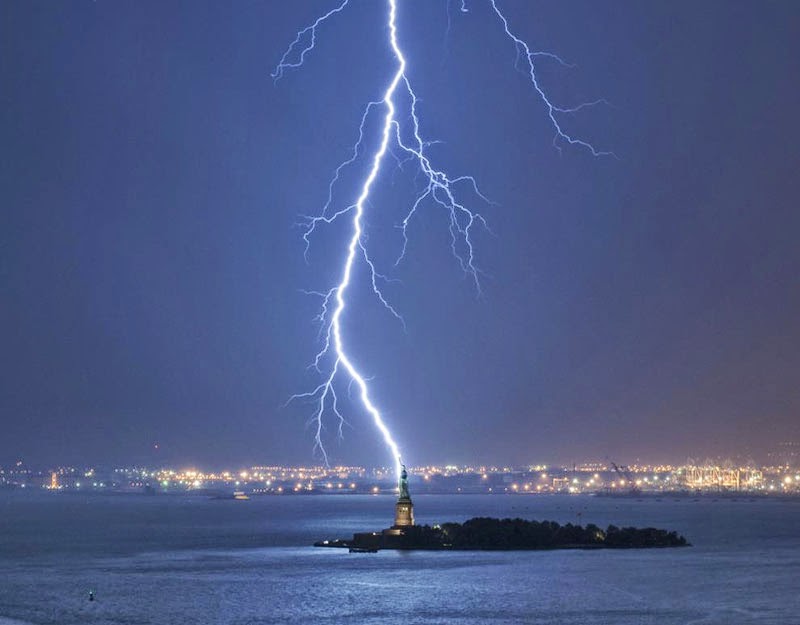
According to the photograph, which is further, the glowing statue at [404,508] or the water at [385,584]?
the glowing statue at [404,508]

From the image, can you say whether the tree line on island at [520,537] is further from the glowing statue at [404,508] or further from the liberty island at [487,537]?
the glowing statue at [404,508]

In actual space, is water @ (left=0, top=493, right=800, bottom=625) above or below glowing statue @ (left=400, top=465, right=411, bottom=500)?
below

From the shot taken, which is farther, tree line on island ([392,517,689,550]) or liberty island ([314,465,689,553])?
tree line on island ([392,517,689,550])

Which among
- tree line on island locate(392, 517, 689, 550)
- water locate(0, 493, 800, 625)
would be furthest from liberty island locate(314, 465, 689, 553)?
water locate(0, 493, 800, 625)

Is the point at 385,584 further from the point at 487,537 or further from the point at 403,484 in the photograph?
the point at 487,537

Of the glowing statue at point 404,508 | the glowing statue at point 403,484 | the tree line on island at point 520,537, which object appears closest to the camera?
the glowing statue at point 403,484

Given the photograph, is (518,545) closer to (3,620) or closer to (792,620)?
(792,620)

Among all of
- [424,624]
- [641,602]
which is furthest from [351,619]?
[641,602]

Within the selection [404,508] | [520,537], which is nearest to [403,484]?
[404,508]

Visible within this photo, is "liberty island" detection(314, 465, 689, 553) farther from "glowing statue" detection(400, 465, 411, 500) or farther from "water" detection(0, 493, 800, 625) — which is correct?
"water" detection(0, 493, 800, 625)

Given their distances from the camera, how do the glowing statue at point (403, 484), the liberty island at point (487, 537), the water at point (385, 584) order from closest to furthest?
1. the water at point (385, 584)
2. the glowing statue at point (403, 484)
3. the liberty island at point (487, 537)

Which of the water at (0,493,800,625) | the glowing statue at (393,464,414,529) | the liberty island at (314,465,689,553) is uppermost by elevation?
the glowing statue at (393,464,414,529)

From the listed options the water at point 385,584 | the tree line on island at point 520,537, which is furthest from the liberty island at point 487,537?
the water at point 385,584
